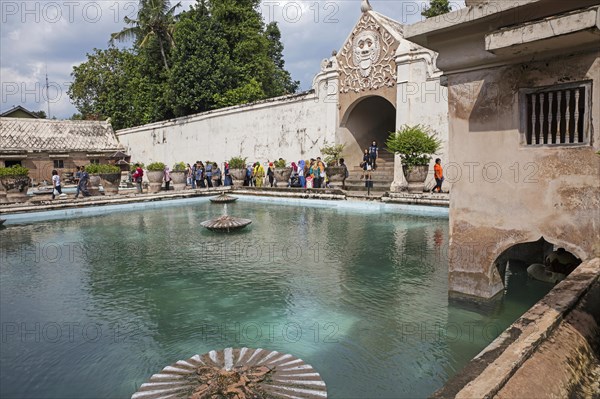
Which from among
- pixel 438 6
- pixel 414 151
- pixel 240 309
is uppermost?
pixel 438 6

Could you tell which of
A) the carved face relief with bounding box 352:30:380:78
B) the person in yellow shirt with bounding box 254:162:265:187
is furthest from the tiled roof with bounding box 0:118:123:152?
the carved face relief with bounding box 352:30:380:78

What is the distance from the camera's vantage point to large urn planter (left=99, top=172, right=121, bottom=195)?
15039mm

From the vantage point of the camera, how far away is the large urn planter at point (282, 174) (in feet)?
52.2

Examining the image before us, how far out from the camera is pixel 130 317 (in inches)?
159

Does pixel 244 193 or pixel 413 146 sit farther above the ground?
pixel 413 146

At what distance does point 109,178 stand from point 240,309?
12.8 meters

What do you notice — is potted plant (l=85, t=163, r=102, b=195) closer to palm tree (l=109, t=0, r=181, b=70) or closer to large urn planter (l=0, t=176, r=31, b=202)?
large urn planter (l=0, t=176, r=31, b=202)

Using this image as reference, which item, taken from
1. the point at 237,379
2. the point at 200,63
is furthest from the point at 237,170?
the point at 237,379

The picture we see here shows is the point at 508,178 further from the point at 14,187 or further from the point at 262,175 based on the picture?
the point at 14,187

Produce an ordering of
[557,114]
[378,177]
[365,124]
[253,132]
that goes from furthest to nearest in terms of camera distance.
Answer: [253,132], [365,124], [378,177], [557,114]

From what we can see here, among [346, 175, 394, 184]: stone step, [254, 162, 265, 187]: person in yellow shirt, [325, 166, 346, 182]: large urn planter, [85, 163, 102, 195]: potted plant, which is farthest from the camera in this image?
[254, 162, 265, 187]: person in yellow shirt

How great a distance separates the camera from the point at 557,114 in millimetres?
3451

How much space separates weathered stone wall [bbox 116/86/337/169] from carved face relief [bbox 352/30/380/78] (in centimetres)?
179

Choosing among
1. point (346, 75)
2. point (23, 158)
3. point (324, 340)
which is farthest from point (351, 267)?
point (23, 158)
